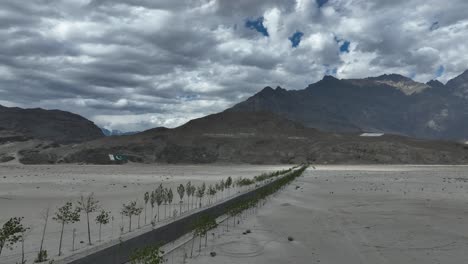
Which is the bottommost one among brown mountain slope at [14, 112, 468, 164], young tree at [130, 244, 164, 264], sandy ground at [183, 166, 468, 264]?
sandy ground at [183, 166, 468, 264]

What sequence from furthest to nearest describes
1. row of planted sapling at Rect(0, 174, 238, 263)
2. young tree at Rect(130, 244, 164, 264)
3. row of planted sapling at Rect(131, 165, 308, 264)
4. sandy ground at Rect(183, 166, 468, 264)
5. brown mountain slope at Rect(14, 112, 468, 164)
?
brown mountain slope at Rect(14, 112, 468, 164) → sandy ground at Rect(183, 166, 468, 264) → row of planted sapling at Rect(0, 174, 238, 263) → row of planted sapling at Rect(131, 165, 308, 264) → young tree at Rect(130, 244, 164, 264)

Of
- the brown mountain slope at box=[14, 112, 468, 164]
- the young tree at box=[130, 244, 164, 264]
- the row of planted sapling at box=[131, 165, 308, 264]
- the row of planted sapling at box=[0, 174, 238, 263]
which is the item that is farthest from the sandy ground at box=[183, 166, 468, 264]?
the brown mountain slope at box=[14, 112, 468, 164]

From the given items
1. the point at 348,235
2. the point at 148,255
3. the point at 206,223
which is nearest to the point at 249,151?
the point at 348,235

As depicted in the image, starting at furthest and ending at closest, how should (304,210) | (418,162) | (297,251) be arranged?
1. (418,162)
2. (304,210)
3. (297,251)

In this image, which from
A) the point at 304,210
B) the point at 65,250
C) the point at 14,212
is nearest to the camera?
the point at 65,250

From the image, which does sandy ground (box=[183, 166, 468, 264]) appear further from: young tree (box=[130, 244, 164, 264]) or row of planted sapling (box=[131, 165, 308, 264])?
young tree (box=[130, 244, 164, 264])

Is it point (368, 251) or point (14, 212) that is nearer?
point (368, 251)

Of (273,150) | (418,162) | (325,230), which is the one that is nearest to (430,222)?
(325,230)

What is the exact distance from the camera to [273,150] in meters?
140

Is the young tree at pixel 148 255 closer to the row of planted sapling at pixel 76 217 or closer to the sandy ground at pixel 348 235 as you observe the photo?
the sandy ground at pixel 348 235

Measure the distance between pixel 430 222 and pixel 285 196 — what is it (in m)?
13.2

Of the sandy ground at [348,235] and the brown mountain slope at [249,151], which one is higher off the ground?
the brown mountain slope at [249,151]

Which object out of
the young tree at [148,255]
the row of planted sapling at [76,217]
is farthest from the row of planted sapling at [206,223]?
the row of planted sapling at [76,217]

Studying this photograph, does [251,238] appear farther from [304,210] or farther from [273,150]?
[273,150]
